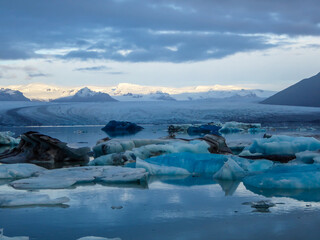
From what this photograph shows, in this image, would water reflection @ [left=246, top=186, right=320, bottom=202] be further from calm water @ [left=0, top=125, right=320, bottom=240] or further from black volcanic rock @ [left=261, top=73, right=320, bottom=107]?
black volcanic rock @ [left=261, top=73, right=320, bottom=107]

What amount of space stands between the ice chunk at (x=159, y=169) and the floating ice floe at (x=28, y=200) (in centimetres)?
198

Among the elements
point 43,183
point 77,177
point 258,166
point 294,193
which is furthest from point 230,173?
point 43,183

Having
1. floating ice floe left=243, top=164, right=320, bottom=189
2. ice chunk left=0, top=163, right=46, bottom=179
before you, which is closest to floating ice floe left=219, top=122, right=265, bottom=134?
ice chunk left=0, top=163, right=46, bottom=179

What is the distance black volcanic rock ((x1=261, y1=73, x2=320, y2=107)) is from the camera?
55.3 meters

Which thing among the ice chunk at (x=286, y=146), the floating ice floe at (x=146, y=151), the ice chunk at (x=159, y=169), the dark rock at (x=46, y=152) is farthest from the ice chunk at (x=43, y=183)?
the ice chunk at (x=286, y=146)

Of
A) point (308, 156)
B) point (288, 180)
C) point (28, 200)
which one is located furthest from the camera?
point (308, 156)

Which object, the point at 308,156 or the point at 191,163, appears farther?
the point at 308,156

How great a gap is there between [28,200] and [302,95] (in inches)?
2243

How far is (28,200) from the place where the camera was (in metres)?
3.87

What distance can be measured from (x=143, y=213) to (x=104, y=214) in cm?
31

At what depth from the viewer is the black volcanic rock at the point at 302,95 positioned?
55.3 metres

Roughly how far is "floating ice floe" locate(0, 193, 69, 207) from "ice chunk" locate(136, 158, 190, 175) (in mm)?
1979

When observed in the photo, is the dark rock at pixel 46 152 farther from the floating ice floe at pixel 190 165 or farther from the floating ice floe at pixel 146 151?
the floating ice floe at pixel 190 165

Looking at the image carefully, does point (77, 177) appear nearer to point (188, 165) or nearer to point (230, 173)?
point (188, 165)
